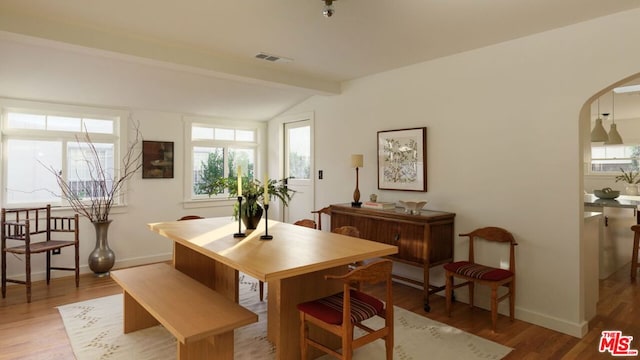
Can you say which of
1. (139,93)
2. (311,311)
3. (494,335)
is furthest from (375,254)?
(139,93)

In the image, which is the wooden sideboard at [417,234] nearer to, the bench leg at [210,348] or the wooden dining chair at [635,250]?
the bench leg at [210,348]

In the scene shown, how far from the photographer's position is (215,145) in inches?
228

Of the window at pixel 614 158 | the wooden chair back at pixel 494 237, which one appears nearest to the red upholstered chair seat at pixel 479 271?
the wooden chair back at pixel 494 237

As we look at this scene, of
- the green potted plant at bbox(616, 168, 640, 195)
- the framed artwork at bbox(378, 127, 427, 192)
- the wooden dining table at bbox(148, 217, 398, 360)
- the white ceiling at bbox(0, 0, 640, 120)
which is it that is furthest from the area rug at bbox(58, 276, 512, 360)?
the green potted plant at bbox(616, 168, 640, 195)

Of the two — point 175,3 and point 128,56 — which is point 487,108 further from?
point 128,56

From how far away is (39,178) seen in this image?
4.50m

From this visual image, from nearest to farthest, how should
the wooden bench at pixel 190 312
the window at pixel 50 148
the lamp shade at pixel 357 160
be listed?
1. the wooden bench at pixel 190 312
2. the window at pixel 50 148
3. the lamp shade at pixel 357 160

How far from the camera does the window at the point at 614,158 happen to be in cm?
705

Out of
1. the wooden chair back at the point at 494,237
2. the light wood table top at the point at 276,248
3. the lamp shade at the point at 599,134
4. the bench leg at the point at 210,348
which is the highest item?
the lamp shade at the point at 599,134

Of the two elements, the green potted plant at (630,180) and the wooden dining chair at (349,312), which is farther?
the green potted plant at (630,180)

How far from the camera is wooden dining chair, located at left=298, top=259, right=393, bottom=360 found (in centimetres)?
206

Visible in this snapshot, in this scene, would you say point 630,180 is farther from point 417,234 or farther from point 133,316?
point 133,316

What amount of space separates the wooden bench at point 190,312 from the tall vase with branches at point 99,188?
6.36 feet

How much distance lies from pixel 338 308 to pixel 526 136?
227cm
